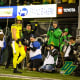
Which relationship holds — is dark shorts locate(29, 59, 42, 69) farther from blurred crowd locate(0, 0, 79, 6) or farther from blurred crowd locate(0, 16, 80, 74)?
blurred crowd locate(0, 0, 79, 6)

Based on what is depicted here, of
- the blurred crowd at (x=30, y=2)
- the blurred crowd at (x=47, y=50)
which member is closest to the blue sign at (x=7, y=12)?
the blurred crowd at (x=30, y=2)

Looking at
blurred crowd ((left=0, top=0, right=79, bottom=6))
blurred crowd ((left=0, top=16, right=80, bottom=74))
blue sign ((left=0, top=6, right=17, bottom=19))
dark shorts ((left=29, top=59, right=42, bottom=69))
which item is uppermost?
blurred crowd ((left=0, top=0, right=79, bottom=6))

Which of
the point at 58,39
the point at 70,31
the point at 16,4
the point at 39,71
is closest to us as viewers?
the point at 39,71

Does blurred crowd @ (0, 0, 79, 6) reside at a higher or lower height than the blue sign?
higher

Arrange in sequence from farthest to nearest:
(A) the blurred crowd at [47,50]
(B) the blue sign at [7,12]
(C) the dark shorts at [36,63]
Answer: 1. (B) the blue sign at [7,12]
2. (C) the dark shorts at [36,63]
3. (A) the blurred crowd at [47,50]

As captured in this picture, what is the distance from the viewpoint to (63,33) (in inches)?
405

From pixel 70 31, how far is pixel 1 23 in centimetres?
323

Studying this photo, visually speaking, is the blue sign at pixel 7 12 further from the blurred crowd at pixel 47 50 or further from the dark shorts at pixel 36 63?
the dark shorts at pixel 36 63

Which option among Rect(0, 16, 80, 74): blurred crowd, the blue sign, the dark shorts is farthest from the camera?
the blue sign

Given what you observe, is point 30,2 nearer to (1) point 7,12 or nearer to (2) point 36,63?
(1) point 7,12

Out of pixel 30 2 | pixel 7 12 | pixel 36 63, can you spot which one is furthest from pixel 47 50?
pixel 30 2

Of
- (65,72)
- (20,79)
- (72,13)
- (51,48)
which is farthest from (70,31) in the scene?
(20,79)

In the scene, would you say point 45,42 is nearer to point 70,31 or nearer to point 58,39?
point 58,39

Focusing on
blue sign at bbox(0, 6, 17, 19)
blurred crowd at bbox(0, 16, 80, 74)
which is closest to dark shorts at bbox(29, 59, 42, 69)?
blurred crowd at bbox(0, 16, 80, 74)
